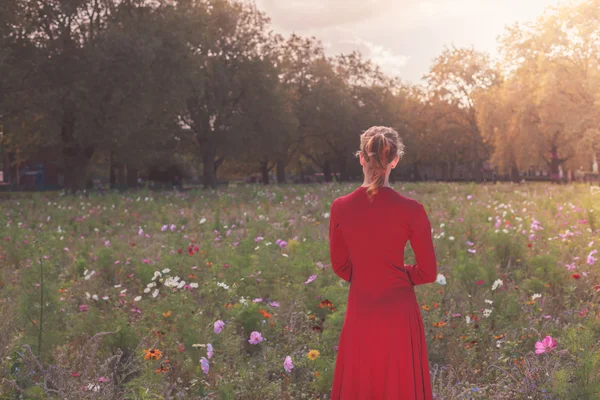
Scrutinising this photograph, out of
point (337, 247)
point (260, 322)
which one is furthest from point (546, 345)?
point (260, 322)

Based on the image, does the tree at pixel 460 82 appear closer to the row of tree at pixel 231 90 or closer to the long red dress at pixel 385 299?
the row of tree at pixel 231 90

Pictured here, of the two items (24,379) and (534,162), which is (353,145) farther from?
(24,379)

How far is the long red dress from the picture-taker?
2871mm

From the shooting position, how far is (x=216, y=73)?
3450cm

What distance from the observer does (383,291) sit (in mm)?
2949

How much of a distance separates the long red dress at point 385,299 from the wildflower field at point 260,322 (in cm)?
11

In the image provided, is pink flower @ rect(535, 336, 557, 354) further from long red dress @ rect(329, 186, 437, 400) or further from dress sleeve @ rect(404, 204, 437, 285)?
dress sleeve @ rect(404, 204, 437, 285)

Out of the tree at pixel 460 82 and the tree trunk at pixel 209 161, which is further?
the tree at pixel 460 82

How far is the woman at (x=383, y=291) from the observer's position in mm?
2859

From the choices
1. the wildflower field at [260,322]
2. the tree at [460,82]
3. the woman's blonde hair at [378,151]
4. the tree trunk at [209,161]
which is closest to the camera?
the woman's blonde hair at [378,151]

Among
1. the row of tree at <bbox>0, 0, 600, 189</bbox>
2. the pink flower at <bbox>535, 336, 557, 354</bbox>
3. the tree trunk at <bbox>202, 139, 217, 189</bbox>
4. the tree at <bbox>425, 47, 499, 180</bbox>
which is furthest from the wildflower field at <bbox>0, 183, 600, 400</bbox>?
the tree at <bbox>425, 47, 499, 180</bbox>

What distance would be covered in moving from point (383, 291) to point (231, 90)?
112 feet

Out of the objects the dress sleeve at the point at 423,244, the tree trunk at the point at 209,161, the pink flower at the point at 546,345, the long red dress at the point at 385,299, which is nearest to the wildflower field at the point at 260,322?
the pink flower at the point at 546,345

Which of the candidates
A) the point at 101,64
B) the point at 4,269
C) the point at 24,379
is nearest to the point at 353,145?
the point at 101,64
